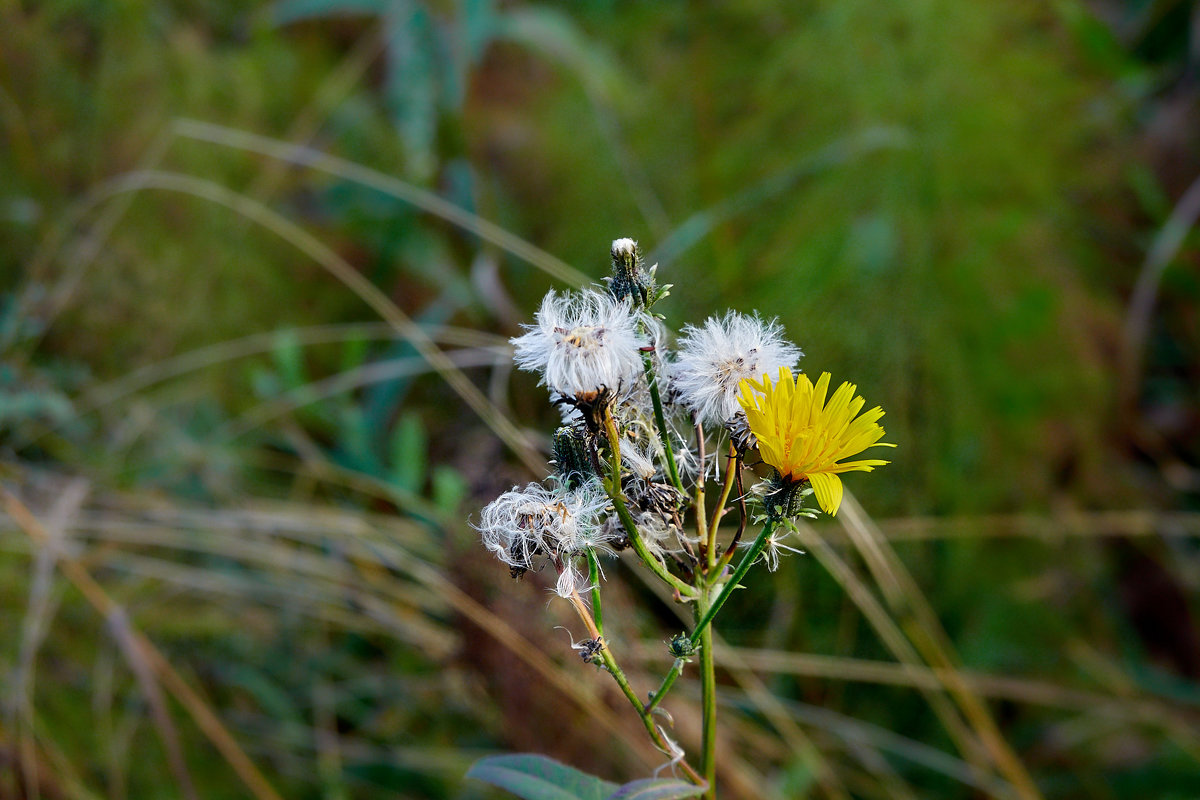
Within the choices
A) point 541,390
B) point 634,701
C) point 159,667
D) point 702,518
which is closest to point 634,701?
point 634,701

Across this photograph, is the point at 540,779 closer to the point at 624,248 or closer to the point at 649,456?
the point at 649,456

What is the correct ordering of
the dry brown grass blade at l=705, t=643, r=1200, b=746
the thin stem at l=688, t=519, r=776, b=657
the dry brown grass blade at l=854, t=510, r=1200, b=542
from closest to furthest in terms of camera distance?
the thin stem at l=688, t=519, r=776, b=657 < the dry brown grass blade at l=705, t=643, r=1200, b=746 < the dry brown grass blade at l=854, t=510, r=1200, b=542

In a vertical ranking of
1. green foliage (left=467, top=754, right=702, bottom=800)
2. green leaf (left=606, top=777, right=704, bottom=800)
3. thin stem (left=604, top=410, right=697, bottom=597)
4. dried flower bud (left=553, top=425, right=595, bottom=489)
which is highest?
dried flower bud (left=553, top=425, right=595, bottom=489)

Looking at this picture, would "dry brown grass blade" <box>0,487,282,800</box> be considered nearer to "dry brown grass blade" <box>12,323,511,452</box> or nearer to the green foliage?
"dry brown grass blade" <box>12,323,511,452</box>

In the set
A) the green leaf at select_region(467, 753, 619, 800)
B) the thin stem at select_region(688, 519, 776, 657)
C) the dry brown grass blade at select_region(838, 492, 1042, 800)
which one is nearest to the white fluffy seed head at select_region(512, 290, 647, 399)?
the thin stem at select_region(688, 519, 776, 657)

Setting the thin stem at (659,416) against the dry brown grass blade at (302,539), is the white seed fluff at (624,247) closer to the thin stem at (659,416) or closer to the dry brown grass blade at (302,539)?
the thin stem at (659,416)

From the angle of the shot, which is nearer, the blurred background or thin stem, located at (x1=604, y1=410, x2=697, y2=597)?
thin stem, located at (x1=604, y1=410, x2=697, y2=597)

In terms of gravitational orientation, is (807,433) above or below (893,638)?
below
